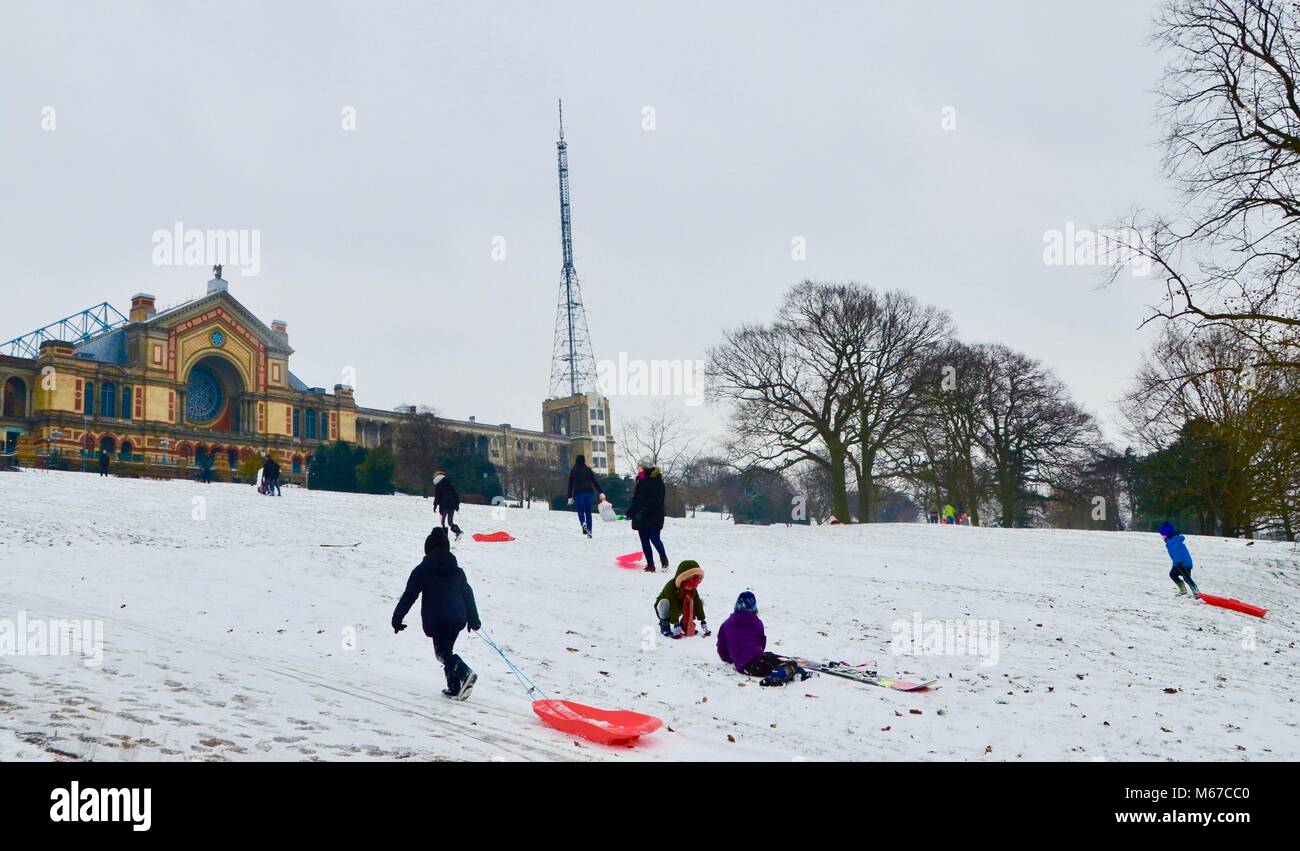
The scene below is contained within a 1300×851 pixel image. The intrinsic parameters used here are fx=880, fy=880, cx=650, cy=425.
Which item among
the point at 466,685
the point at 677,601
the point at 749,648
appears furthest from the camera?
the point at 677,601

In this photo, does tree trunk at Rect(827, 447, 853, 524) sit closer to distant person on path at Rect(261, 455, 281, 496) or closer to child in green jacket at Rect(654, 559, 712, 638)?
distant person on path at Rect(261, 455, 281, 496)

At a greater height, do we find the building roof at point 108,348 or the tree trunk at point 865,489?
the building roof at point 108,348

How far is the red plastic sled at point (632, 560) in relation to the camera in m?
17.7

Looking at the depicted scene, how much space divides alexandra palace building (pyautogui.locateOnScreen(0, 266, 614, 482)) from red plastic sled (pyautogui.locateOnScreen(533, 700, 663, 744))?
177ft

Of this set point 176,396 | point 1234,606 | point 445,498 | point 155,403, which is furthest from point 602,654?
point 176,396

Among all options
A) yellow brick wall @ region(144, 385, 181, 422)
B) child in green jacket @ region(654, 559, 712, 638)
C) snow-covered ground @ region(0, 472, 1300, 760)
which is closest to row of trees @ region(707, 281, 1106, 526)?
snow-covered ground @ region(0, 472, 1300, 760)

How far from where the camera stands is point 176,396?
71188 millimetres

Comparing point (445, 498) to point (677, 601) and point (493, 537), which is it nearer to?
point (493, 537)

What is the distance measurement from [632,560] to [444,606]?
29.9 feet

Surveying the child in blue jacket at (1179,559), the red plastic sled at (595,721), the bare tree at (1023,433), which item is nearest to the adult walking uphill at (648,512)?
the red plastic sled at (595,721)

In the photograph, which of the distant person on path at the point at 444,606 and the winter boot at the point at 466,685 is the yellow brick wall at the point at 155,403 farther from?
the winter boot at the point at 466,685

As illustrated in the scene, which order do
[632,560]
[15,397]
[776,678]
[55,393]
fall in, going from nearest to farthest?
[776,678] → [632,560] → [55,393] → [15,397]

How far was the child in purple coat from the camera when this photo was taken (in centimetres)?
1018
